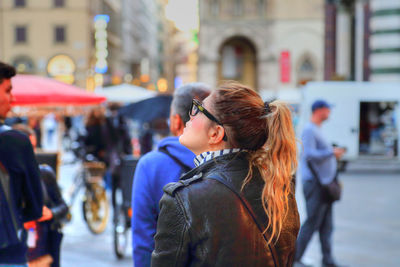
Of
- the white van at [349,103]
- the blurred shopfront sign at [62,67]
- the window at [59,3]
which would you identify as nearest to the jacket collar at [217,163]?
the white van at [349,103]

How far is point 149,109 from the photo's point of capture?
9867 millimetres

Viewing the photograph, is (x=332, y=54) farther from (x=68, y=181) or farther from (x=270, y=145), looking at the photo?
(x=270, y=145)

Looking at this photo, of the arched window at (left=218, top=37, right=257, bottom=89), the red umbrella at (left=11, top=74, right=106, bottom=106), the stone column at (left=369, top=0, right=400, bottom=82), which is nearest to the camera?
the red umbrella at (left=11, top=74, right=106, bottom=106)

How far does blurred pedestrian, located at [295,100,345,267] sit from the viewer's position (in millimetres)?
6316

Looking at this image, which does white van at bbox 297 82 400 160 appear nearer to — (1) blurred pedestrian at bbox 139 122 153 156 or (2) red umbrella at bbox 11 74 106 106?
(1) blurred pedestrian at bbox 139 122 153 156

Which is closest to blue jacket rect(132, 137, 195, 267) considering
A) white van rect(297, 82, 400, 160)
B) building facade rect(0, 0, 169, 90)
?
white van rect(297, 82, 400, 160)

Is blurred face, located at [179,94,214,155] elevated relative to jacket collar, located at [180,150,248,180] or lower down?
elevated

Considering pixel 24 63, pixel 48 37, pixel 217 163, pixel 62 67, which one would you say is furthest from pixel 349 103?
pixel 48 37

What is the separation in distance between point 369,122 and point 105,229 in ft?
43.1

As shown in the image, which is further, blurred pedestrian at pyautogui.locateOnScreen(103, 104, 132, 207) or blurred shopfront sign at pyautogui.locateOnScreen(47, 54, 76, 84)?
blurred shopfront sign at pyautogui.locateOnScreen(47, 54, 76, 84)

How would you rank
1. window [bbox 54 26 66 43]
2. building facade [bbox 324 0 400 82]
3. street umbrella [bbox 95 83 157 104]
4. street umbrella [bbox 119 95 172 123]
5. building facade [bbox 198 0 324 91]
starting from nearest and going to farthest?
street umbrella [bbox 119 95 172 123] < building facade [bbox 324 0 400 82] < street umbrella [bbox 95 83 157 104] < building facade [bbox 198 0 324 91] < window [bbox 54 26 66 43]

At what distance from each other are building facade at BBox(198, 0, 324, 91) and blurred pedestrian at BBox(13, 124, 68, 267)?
4356 centimetres

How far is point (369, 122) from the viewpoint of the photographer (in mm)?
19672

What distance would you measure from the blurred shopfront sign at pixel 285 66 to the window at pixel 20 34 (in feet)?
76.2
